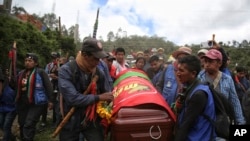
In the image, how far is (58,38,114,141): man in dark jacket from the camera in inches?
124

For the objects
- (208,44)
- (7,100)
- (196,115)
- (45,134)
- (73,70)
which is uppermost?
(208,44)

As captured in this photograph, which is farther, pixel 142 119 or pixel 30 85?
pixel 30 85

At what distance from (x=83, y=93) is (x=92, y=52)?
1.55 feet

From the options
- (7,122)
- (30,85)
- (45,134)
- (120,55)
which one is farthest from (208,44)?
(45,134)

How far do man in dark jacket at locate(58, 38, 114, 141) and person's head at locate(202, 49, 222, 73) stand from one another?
1206 millimetres

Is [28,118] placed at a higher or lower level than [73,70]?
lower

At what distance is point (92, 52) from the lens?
3188mm

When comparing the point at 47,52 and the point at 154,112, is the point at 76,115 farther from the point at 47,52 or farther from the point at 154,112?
the point at 47,52

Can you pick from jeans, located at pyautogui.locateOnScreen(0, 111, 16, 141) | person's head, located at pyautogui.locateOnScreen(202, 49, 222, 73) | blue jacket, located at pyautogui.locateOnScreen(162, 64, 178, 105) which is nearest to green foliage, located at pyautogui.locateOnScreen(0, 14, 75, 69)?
jeans, located at pyautogui.locateOnScreen(0, 111, 16, 141)

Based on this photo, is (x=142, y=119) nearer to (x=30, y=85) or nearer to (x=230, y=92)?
(x=230, y=92)

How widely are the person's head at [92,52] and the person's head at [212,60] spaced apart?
1223 millimetres

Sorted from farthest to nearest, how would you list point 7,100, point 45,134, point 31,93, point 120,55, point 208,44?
1. point 45,134
2. point 120,55
3. point 7,100
4. point 31,93
5. point 208,44

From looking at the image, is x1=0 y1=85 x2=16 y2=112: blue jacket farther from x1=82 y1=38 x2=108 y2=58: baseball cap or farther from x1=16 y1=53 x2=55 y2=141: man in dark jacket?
x1=82 y1=38 x2=108 y2=58: baseball cap

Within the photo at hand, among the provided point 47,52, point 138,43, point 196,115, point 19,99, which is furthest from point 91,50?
point 138,43
